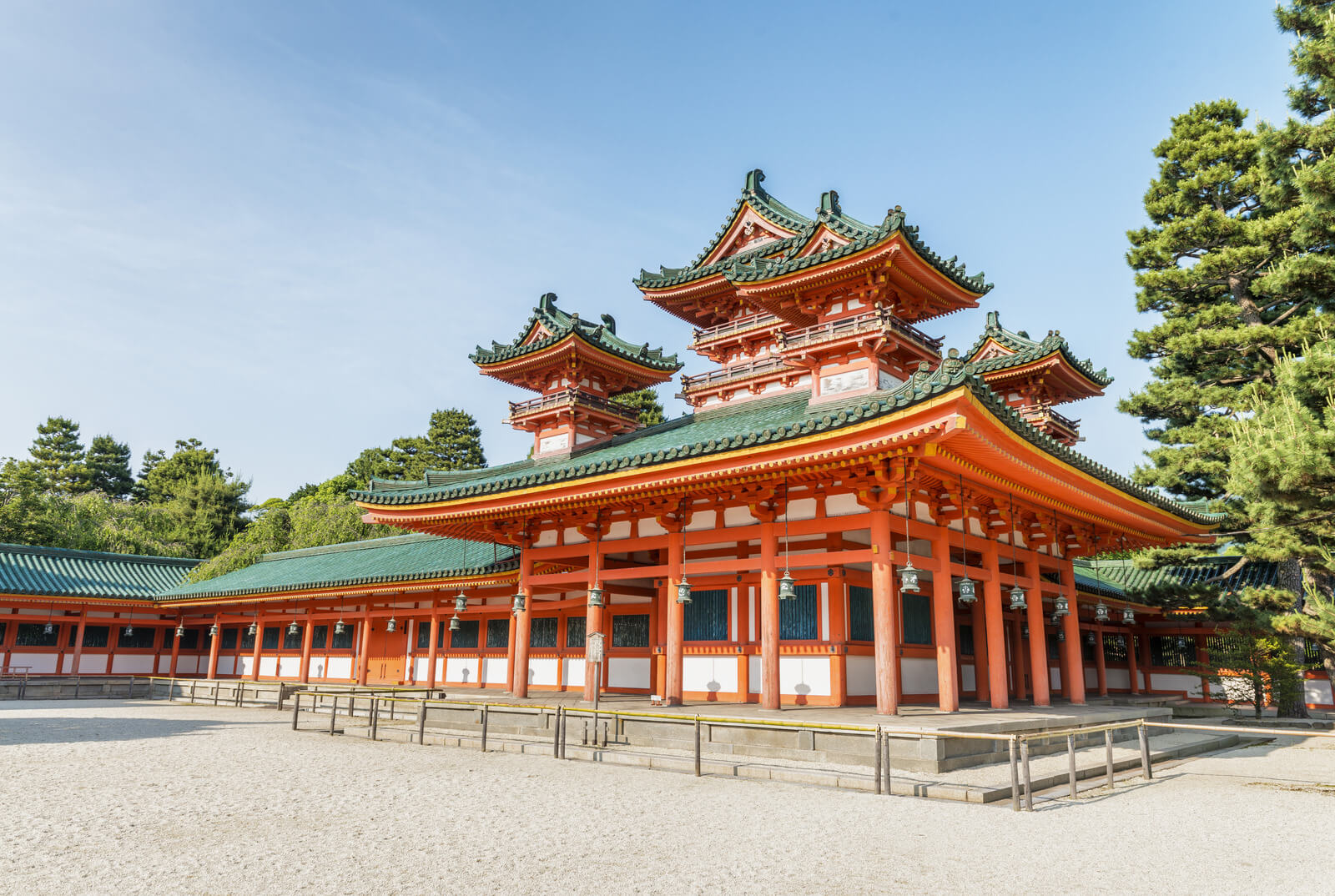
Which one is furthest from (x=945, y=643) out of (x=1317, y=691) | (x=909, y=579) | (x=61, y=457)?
(x=61, y=457)

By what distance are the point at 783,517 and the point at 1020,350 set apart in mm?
13639

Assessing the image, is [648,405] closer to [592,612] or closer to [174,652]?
[174,652]

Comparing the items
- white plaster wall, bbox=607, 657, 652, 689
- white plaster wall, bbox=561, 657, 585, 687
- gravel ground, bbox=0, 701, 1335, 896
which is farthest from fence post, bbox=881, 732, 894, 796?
white plaster wall, bbox=561, 657, 585, 687

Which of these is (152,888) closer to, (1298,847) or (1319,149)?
(1298,847)

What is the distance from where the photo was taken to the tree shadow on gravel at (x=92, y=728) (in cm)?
1576

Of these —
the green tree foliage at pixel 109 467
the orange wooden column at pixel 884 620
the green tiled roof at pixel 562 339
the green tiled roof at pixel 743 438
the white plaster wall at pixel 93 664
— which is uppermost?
the green tree foliage at pixel 109 467

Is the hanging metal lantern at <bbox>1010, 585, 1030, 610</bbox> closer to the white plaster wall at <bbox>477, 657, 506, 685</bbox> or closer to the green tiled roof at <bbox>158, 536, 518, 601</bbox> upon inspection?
the green tiled roof at <bbox>158, 536, 518, 601</bbox>

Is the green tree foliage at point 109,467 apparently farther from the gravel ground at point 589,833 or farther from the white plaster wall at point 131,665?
the gravel ground at point 589,833

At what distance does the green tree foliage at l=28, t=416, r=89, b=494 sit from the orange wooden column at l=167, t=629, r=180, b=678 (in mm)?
43923

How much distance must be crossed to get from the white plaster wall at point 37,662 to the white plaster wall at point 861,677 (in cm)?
3347

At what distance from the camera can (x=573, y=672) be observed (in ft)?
72.6

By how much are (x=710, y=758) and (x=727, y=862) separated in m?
5.74

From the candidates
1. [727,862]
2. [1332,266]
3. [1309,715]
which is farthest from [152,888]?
[1309,715]

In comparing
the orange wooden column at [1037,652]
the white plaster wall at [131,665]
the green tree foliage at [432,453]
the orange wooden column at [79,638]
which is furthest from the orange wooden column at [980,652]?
the green tree foliage at [432,453]
